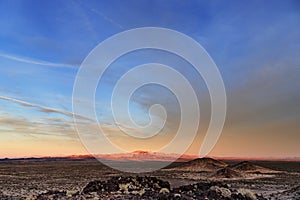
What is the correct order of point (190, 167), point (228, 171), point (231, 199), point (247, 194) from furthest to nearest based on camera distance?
point (190, 167), point (228, 171), point (247, 194), point (231, 199)

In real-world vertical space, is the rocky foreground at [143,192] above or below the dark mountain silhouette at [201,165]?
below

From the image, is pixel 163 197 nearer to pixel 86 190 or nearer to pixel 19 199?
pixel 86 190

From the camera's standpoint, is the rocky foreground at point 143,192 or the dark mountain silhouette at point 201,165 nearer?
the rocky foreground at point 143,192

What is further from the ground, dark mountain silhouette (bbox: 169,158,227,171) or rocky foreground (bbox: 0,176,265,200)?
dark mountain silhouette (bbox: 169,158,227,171)

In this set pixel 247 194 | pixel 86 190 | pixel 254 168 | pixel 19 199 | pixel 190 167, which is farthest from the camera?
pixel 190 167

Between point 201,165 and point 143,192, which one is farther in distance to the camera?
point 201,165

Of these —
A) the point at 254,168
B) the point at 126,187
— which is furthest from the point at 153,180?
the point at 254,168

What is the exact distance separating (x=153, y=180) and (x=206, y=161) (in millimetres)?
79432

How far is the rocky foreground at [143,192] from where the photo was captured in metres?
21.8

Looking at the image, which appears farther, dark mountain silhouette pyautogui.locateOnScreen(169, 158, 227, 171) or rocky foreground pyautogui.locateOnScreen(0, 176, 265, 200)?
dark mountain silhouette pyautogui.locateOnScreen(169, 158, 227, 171)

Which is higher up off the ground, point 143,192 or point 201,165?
point 201,165

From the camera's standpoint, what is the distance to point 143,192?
75.9 ft

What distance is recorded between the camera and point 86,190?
26.3 metres

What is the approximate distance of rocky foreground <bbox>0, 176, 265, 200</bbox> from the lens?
71.6 feet
